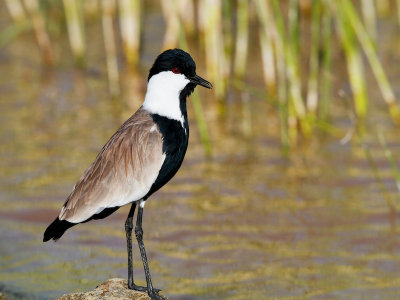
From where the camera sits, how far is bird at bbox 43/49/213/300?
17.6 ft

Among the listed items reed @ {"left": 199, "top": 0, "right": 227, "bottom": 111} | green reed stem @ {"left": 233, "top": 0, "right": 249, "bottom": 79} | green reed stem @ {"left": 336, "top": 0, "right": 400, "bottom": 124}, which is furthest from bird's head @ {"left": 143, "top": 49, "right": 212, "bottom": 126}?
green reed stem @ {"left": 233, "top": 0, "right": 249, "bottom": 79}

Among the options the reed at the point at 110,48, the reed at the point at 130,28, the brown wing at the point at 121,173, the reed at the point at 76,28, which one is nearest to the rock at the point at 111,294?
the brown wing at the point at 121,173

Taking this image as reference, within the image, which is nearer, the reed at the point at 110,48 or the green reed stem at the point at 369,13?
the green reed stem at the point at 369,13

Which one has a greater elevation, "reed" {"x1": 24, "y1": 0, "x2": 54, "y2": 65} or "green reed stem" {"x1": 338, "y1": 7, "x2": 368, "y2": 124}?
"reed" {"x1": 24, "y1": 0, "x2": 54, "y2": 65}

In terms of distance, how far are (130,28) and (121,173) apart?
6743 millimetres

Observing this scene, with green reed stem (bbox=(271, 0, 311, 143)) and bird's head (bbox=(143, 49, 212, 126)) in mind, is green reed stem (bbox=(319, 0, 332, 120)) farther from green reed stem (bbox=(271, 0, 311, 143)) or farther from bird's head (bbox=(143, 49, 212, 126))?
bird's head (bbox=(143, 49, 212, 126))

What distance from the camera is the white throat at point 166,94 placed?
219 inches

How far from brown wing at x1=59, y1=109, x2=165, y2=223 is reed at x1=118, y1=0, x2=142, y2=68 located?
6.28 m

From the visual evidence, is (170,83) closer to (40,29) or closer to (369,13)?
(369,13)

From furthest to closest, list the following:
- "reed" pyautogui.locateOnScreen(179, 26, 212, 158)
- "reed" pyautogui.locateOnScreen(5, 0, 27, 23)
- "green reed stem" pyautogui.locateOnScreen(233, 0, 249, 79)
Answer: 1. "reed" pyautogui.locateOnScreen(5, 0, 27, 23)
2. "green reed stem" pyautogui.locateOnScreen(233, 0, 249, 79)
3. "reed" pyautogui.locateOnScreen(179, 26, 212, 158)

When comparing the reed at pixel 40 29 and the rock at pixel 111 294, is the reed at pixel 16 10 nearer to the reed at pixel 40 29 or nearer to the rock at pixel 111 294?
the reed at pixel 40 29

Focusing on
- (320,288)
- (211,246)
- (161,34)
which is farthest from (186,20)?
(320,288)

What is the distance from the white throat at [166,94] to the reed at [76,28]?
6.35 meters

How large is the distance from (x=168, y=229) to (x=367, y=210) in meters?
2.05
